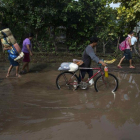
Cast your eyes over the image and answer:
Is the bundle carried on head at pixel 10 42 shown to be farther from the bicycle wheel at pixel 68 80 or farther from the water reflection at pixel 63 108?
the bicycle wheel at pixel 68 80

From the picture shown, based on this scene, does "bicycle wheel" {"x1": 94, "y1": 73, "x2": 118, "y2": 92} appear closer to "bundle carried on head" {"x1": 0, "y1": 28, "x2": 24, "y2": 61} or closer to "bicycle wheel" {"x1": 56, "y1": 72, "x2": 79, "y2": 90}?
"bicycle wheel" {"x1": 56, "y1": 72, "x2": 79, "y2": 90}

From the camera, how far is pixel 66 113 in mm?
4379

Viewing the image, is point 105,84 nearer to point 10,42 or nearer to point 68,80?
point 68,80

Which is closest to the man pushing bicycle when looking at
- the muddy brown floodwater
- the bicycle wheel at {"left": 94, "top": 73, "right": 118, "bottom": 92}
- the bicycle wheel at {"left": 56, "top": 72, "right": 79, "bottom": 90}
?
the bicycle wheel at {"left": 56, "top": 72, "right": 79, "bottom": 90}

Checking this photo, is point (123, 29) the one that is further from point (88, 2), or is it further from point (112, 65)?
point (88, 2)

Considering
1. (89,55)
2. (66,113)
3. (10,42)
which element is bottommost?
(66,113)

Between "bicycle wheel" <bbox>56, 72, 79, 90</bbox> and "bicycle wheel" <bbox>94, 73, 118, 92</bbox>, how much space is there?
2.13 feet

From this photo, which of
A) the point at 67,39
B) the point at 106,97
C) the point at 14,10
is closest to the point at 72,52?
the point at 67,39

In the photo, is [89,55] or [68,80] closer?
[89,55]

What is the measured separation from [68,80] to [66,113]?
70.4 inches

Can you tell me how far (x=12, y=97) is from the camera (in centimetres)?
545

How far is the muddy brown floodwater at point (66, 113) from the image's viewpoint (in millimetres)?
3508

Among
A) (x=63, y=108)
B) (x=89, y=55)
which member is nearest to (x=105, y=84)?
(x=89, y=55)

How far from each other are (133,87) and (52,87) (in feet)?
8.51
